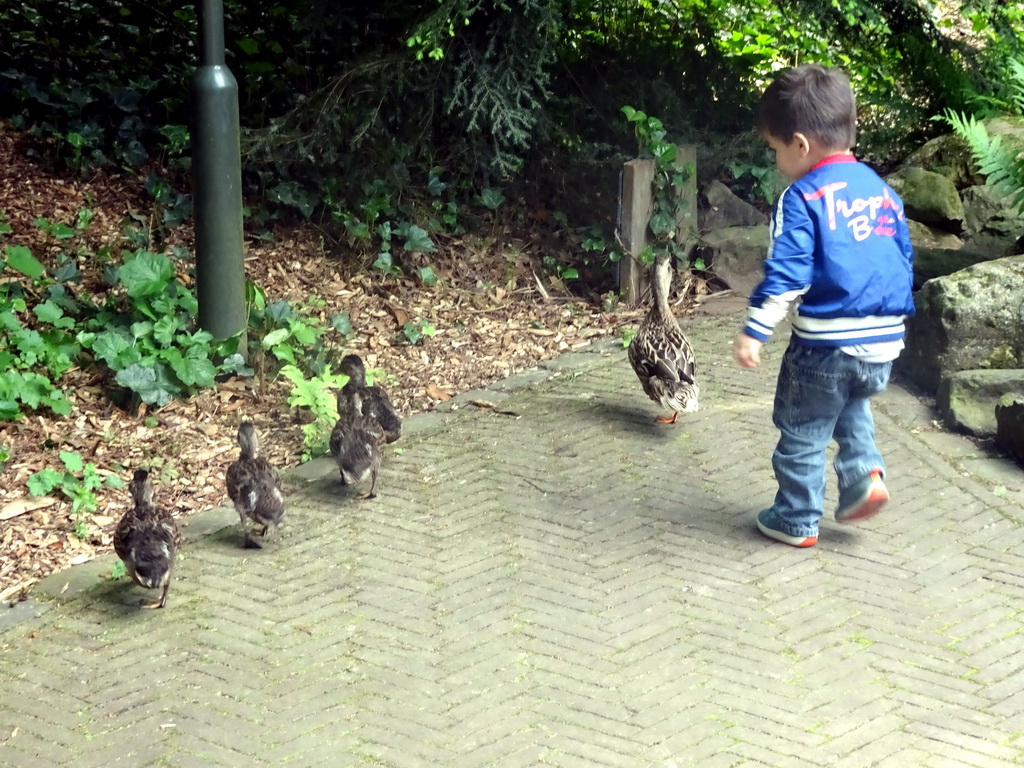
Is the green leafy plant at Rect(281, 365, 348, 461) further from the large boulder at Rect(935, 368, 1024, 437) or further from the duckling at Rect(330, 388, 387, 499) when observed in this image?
the large boulder at Rect(935, 368, 1024, 437)

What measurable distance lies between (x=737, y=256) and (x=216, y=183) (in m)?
4.27

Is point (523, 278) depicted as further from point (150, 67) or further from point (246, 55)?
point (150, 67)

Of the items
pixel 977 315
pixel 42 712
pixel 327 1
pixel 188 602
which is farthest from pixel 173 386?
pixel 977 315

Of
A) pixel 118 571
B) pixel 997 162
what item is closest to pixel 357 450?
pixel 118 571

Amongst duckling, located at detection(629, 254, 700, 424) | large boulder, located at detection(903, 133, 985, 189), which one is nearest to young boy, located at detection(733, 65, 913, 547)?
duckling, located at detection(629, 254, 700, 424)

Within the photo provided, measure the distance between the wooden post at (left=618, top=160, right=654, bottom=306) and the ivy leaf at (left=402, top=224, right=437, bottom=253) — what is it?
4.69ft

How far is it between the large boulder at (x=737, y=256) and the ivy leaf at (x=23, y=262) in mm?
4853

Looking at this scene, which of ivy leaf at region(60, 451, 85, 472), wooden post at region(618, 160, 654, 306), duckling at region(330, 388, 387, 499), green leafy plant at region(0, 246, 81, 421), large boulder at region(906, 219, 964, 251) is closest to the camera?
duckling at region(330, 388, 387, 499)

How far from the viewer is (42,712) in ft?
13.7

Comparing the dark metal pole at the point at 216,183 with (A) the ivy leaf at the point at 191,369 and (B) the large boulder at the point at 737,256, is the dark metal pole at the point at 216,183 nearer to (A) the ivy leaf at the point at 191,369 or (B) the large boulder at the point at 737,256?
(A) the ivy leaf at the point at 191,369

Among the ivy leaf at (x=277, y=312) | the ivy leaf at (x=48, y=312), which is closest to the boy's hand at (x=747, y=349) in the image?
the ivy leaf at (x=277, y=312)

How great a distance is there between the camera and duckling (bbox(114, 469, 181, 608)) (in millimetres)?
4676

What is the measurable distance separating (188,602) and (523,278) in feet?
15.3

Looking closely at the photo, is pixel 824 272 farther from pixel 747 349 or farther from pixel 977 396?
pixel 977 396
